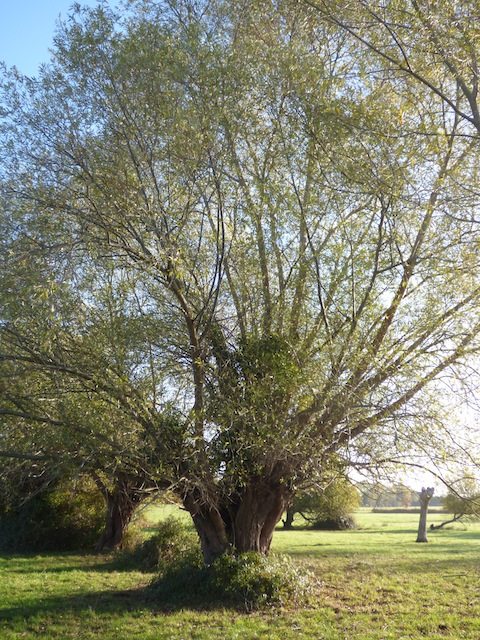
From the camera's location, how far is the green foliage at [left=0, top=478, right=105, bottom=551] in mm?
23688

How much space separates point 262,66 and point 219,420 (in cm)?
709

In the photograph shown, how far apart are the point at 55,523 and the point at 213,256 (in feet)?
56.1

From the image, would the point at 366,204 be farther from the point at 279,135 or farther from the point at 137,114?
the point at 137,114

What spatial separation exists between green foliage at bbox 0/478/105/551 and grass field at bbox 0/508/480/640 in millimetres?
4036

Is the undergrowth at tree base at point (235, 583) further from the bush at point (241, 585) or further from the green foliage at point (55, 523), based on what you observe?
the green foliage at point (55, 523)

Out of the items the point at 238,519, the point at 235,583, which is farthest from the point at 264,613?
the point at 238,519

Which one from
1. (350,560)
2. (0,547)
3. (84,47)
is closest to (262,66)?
(84,47)

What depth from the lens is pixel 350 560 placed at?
20.1 m

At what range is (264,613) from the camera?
1127 centimetres

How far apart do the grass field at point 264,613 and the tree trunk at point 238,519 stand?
Result: 69.8 inches

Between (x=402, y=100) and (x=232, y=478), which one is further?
(x=232, y=478)

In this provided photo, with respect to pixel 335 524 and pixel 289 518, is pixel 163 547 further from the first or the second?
pixel 289 518

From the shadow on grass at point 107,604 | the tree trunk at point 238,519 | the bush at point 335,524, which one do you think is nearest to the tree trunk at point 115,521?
the shadow on grass at point 107,604

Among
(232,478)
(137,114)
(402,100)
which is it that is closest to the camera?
(402,100)
